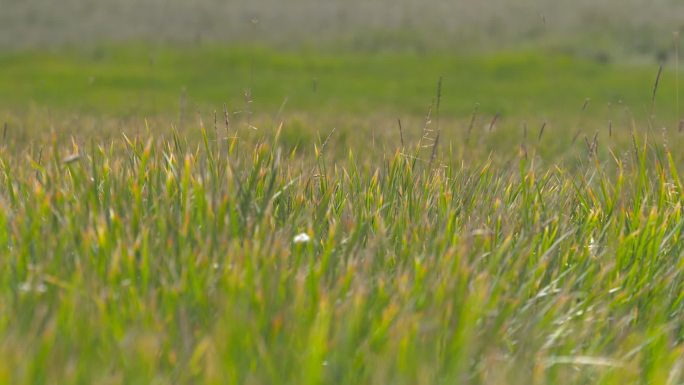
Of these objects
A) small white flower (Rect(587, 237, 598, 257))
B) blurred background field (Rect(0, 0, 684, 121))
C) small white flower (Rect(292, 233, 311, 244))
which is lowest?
blurred background field (Rect(0, 0, 684, 121))

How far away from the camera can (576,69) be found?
2006 centimetres

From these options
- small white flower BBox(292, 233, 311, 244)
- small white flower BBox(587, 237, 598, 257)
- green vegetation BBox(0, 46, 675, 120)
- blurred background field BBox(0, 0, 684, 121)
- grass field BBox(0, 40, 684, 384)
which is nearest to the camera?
grass field BBox(0, 40, 684, 384)

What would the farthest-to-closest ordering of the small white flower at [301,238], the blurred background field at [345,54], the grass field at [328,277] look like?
the blurred background field at [345,54] < the small white flower at [301,238] < the grass field at [328,277]

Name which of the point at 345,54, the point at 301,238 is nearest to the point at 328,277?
the point at 301,238

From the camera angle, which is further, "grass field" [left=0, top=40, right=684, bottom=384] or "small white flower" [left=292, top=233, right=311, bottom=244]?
"small white flower" [left=292, top=233, right=311, bottom=244]

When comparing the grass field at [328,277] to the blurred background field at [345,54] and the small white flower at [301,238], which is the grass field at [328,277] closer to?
the small white flower at [301,238]

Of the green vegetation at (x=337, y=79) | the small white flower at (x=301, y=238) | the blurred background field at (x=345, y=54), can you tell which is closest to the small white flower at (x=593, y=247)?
the small white flower at (x=301, y=238)

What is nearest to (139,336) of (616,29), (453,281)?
(453,281)

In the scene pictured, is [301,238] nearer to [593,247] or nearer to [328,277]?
[328,277]

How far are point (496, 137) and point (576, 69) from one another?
12.6 metres

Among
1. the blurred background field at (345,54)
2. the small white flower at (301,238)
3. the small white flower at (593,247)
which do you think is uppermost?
the small white flower at (301,238)

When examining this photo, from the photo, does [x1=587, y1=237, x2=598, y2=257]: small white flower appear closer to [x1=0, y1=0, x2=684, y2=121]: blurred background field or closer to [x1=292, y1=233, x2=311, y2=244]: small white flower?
[x1=292, y1=233, x2=311, y2=244]: small white flower

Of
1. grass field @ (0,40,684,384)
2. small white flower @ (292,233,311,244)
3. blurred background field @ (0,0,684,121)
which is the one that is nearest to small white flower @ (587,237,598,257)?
grass field @ (0,40,684,384)

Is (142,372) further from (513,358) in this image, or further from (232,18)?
(232,18)
